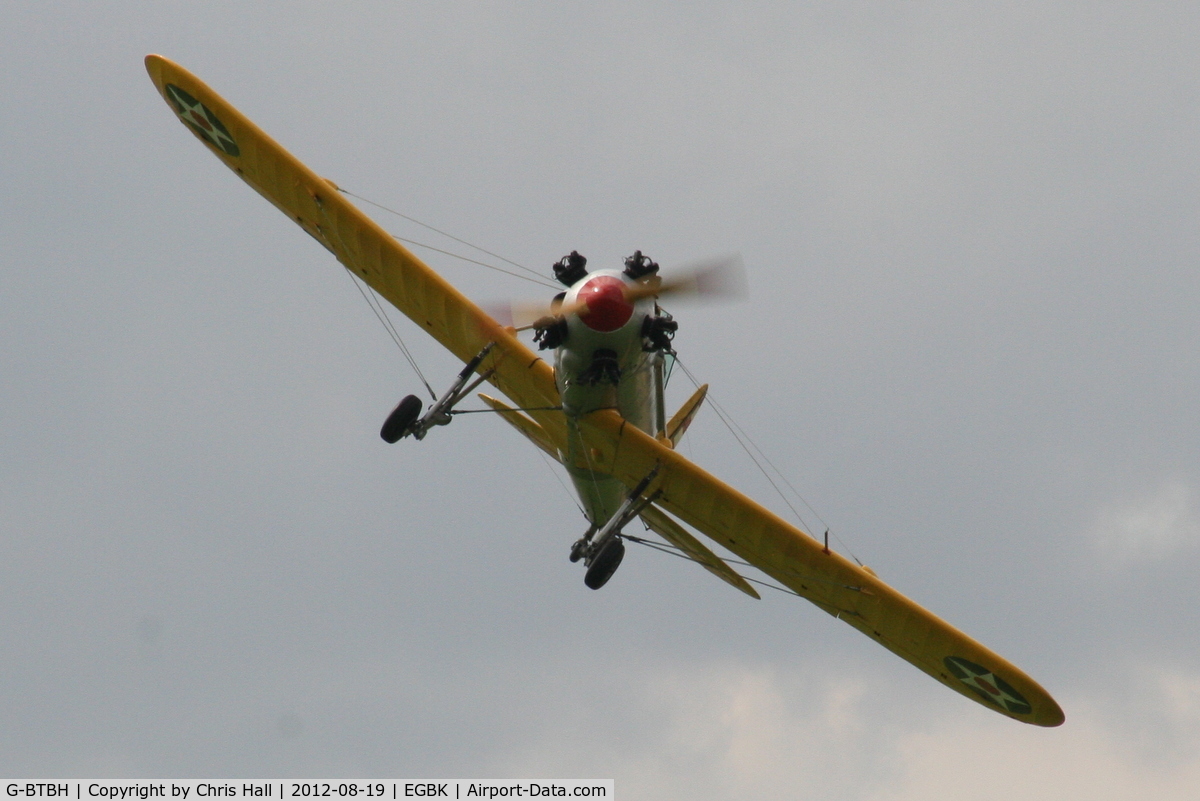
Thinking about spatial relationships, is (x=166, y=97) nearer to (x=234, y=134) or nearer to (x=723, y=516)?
(x=234, y=134)

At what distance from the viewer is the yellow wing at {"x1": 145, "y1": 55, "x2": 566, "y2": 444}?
1989cm

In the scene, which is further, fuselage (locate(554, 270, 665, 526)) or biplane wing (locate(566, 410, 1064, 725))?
biplane wing (locate(566, 410, 1064, 725))

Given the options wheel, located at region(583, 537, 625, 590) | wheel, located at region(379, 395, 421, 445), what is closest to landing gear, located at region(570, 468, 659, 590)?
wheel, located at region(583, 537, 625, 590)

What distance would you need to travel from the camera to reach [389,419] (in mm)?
19844

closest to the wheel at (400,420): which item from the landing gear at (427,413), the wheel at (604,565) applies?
the landing gear at (427,413)

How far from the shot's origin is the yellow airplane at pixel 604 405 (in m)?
18.1

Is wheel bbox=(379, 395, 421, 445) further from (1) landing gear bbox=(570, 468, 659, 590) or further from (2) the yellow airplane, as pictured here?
(1) landing gear bbox=(570, 468, 659, 590)

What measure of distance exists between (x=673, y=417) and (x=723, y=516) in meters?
2.08

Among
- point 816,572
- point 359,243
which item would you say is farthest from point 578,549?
point 359,243

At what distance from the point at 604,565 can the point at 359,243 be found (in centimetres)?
542

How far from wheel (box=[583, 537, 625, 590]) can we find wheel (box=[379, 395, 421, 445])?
2983mm

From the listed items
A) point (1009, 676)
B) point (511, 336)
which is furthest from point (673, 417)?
point (1009, 676)

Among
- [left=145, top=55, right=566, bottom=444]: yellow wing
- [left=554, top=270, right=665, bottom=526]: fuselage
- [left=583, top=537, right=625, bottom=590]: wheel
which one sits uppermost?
[left=145, top=55, right=566, bottom=444]: yellow wing

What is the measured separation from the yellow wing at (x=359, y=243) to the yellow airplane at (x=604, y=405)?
0.02 metres
